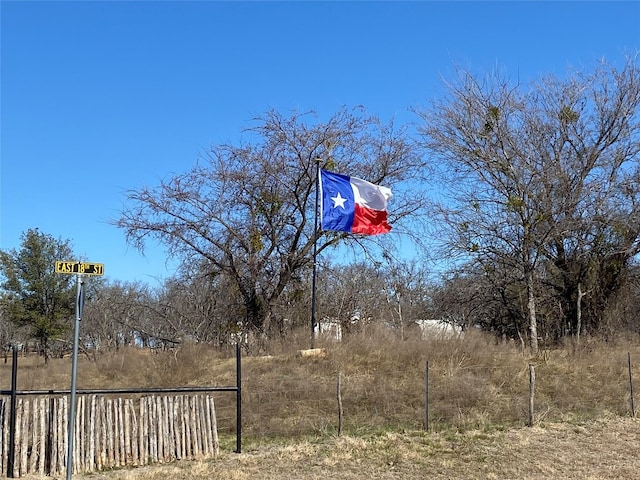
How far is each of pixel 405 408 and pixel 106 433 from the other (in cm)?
728

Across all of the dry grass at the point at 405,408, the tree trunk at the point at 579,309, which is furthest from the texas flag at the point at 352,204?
the tree trunk at the point at 579,309

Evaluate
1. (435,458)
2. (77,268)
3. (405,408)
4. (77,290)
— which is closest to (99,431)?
(77,290)

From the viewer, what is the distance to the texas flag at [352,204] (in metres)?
19.0

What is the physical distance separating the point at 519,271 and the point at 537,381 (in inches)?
260

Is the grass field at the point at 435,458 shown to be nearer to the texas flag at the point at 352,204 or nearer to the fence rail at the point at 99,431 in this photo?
the fence rail at the point at 99,431

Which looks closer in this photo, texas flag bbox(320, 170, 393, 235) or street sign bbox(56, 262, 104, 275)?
street sign bbox(56, 262, 104, 275)

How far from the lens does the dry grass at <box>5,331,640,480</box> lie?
10.9 m

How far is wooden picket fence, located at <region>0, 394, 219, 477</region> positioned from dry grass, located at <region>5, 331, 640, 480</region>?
0.47m

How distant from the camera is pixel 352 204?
19562 mm

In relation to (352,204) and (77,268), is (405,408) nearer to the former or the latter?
(352,204)

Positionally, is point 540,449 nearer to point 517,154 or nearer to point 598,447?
point 598,447

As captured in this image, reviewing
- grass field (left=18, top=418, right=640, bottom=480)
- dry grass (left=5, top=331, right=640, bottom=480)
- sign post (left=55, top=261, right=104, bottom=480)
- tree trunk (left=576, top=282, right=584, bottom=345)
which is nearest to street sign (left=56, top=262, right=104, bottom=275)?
sign post (left=55, top=261, right=104, bottom=480)

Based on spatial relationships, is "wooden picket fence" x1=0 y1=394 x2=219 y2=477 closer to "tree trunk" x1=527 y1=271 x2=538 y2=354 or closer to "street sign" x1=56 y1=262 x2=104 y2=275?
"street sign" x1=56 y1=262 x2=104 y2=275

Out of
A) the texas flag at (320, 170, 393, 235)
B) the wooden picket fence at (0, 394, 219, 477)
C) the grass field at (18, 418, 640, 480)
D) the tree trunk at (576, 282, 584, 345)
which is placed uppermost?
the texas flag at (320, 170, 393, 235)
